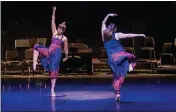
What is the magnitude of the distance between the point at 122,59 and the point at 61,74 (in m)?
5.16

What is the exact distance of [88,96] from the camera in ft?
24.9

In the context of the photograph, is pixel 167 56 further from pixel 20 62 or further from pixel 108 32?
pixel 108 32

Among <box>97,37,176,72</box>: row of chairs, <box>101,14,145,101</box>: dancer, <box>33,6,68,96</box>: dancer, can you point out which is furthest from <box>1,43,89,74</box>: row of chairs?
<box>101,14,145,101</box>: dancer

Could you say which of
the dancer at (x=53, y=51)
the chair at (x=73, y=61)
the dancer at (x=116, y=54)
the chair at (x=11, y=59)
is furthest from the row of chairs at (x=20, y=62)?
the dancer at (x=116, y=54)

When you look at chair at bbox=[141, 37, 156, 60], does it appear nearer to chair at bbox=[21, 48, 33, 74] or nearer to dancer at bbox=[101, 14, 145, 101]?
chair at bbox=[21, 48, 33, 74]

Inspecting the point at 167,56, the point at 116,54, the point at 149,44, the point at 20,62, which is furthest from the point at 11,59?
the point at 116,54

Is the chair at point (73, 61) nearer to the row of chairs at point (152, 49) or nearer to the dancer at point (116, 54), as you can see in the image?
the row of chairs at point (152, 49)

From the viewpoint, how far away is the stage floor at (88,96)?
6246 millimetres

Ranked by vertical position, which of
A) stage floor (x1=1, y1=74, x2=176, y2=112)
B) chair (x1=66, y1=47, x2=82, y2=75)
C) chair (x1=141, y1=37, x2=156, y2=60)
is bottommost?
→ stage floor (x1=1, y1=74, x2=176, y2=112)

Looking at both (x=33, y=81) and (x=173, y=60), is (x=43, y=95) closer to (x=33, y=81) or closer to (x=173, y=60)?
(x=33, y=81)

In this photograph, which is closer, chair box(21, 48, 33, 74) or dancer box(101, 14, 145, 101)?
dancer box(101, 14, 145, 101)

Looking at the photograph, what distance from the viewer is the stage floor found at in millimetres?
6246

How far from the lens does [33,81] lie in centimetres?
1032

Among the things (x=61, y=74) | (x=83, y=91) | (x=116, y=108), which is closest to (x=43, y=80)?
(x=61, y=74)
